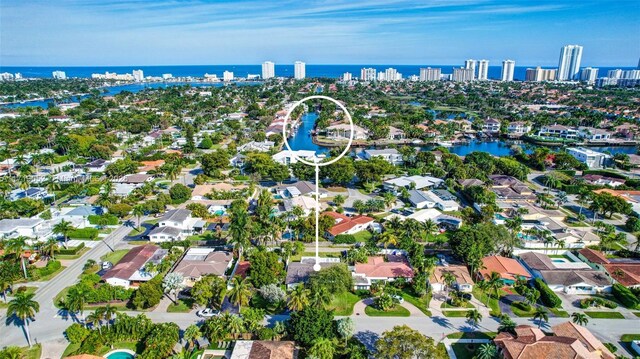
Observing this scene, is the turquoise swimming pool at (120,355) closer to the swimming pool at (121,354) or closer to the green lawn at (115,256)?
the swimming pool at (121,354)

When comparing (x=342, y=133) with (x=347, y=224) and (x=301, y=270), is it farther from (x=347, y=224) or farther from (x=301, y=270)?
(x=301, y=270)

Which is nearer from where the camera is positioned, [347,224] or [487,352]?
[487,352]

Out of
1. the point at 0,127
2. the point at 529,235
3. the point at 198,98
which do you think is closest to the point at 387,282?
the point at 529,235

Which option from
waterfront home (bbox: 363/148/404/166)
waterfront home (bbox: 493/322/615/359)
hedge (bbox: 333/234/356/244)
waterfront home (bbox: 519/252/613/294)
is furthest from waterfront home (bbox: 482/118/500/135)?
waterfront home (bbox: 493/322/615/359)

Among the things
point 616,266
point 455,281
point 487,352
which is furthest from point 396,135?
point 487,352

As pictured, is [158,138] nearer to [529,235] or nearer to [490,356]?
[529,235]
